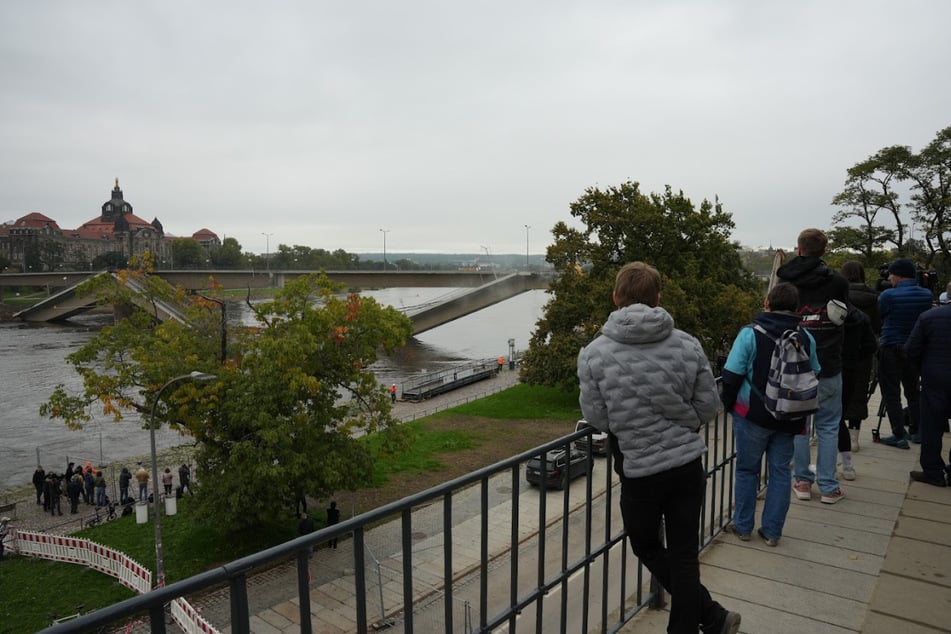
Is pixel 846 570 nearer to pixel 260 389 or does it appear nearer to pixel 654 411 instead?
pixel 654 411

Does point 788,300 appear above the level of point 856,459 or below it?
above

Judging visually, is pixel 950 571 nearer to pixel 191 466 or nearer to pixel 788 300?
pixel 788 300

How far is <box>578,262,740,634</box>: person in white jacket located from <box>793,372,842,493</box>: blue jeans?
276cm

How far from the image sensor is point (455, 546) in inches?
114

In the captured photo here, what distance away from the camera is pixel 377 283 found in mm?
71625

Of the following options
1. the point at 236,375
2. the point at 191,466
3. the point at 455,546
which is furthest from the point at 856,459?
the point at 191,466

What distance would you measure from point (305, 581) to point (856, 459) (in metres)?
6.79

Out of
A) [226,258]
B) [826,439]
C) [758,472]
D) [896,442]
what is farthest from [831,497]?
[226,258]

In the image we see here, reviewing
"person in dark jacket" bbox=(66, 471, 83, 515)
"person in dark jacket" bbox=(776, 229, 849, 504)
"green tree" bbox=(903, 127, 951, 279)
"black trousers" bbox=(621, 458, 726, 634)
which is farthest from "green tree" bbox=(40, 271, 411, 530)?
"green tree" bbox=(903, 127, 951, 279)

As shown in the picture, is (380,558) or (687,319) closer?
(380,558)

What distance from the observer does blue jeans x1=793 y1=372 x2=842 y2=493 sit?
5.44m

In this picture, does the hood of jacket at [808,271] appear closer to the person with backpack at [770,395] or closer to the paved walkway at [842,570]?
the person with backpack at [770,395]

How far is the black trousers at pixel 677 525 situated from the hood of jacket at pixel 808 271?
2863mm

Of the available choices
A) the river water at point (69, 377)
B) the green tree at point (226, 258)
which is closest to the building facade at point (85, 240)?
the green tree at point (226, 258)
